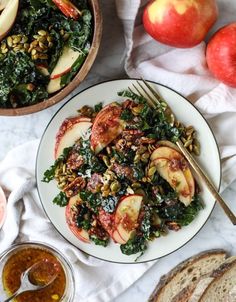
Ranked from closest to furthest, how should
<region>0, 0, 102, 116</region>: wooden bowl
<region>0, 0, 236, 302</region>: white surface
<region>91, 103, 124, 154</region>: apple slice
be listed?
1. <region>0, 0, 102, 116</region>: wooden bowl
2. <region>91, 103, 124, 154</region>: apple slice
3. <region>0, 0, 236, 302</region>: white surface

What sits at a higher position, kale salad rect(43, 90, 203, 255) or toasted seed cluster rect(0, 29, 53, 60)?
toasted seed cluster rect(0, 29, 53, 60)

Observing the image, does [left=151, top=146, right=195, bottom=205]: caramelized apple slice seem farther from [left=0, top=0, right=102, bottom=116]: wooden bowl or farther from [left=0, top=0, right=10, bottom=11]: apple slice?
[left=0, top=0, right=10, bottom=11]: apple slice

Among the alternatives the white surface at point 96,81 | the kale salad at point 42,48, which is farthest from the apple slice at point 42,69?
the white surface at point 96,81

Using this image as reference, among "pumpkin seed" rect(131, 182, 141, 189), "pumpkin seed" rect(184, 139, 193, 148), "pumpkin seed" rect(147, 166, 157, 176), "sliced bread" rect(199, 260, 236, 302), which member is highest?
"pumpkin seed" rect(184, 139, 193, 148)

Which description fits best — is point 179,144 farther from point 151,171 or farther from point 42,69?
point 42,69

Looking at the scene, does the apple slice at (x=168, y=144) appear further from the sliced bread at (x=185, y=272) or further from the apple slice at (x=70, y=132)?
the sliced bread at (x=185, y=272)

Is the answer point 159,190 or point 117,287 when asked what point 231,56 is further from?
point 117,287

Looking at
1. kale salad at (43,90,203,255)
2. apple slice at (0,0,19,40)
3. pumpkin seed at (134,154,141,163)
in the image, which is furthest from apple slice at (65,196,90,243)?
apple slice at (0,0,19,40)
